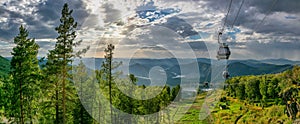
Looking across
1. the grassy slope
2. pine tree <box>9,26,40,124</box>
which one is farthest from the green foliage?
pine tree <box>9,26,40,124</box>

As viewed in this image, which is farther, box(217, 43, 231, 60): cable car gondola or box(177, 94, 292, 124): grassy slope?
box(177, 94, 292, 124): grassy slope

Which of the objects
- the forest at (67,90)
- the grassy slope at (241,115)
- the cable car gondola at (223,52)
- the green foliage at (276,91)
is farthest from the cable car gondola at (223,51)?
the green foliage at (276,91)

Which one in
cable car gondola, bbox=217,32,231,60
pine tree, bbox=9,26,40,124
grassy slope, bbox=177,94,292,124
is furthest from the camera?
grassy slope, bbox=177,94,292,124

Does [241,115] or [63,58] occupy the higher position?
[63,58]

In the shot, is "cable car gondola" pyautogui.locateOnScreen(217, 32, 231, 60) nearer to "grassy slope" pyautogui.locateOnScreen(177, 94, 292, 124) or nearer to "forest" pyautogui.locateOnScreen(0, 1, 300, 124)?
"forest" pyautogui.locateOnScreen(0, 1, 300, 124)

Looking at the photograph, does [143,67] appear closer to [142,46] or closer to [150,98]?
[142,46]

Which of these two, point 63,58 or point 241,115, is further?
point 241,115

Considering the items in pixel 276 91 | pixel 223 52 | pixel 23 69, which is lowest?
pixel 276 91

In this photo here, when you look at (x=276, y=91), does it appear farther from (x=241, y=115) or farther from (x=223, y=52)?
(x=223, y=52)

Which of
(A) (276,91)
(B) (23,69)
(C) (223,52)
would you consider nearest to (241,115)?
(A) (276,91)

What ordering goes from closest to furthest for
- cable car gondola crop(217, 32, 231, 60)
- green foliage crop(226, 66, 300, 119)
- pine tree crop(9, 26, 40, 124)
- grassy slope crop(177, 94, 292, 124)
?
cable car gondola crop(217, 32, 231, 60), pine tree crop(9, 26, 40, 124), green foliage crop(226, 66, 300, 119), grassy slope crop(177, 94, 292, 124)

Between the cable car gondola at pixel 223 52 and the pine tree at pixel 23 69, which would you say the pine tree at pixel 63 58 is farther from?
the cable car gondola at pixel 223 52

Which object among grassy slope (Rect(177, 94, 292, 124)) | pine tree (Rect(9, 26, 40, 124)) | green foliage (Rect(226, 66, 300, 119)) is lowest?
grassy slope (Rect(177, 94, 292, 124))

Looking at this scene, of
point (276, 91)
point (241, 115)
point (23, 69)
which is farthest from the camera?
point (276, 91)
